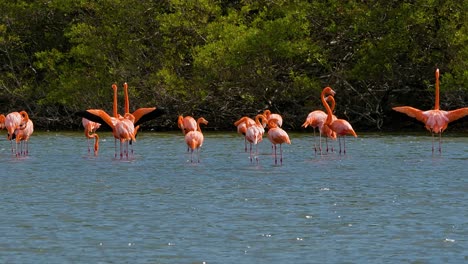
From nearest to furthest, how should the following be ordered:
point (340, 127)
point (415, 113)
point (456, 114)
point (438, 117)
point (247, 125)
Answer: point (247, 125)
point (340, 127)
point (438, 117)
point (456, 114)
point (415, 113)

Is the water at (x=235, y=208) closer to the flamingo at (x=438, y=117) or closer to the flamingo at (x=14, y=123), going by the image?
the flamingo at (x=438, y=117)

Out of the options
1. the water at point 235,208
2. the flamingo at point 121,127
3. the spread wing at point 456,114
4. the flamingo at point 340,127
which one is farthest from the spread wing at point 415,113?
the flamingo at point 121,127

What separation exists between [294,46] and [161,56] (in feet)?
19.1

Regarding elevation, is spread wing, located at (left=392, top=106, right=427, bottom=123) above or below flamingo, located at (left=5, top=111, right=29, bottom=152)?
above

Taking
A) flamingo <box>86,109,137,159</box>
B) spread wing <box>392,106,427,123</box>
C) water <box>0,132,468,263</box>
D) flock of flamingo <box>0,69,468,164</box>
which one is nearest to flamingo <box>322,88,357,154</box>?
flock of flamingo <box>0,69,468,164</box>

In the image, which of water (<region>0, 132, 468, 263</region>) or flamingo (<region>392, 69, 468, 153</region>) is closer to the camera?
water (<region>0, 132, 468, 263</region>)

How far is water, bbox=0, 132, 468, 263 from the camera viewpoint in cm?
1172

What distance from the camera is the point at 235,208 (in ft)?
50.3

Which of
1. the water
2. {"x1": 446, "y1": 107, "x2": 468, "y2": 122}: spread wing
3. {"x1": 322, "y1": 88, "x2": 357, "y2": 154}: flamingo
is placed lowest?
the water

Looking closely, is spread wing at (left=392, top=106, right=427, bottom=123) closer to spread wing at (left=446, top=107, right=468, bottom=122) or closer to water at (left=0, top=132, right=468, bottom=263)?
spread wing at (left=446, top=107, right=468, bottom=122)

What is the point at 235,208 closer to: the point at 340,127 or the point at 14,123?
the point at 340,127

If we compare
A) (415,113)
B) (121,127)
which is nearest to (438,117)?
(415,113)

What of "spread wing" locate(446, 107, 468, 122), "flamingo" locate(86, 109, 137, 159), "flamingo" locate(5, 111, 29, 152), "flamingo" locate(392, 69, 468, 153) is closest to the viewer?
"flamingo" locate(86, 109, 137, 159)

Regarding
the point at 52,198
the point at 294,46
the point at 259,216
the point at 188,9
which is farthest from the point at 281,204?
the point at 188,9
